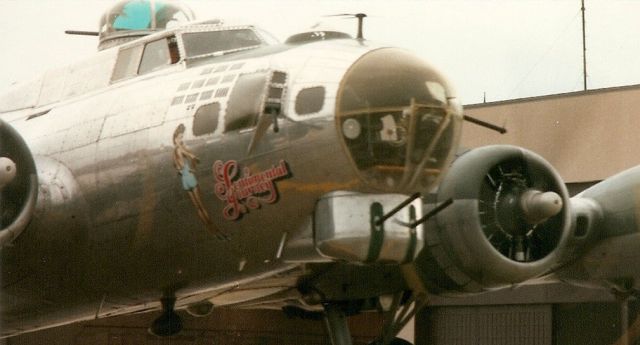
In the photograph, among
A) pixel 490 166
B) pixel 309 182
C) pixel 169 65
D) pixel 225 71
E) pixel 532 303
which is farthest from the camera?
pixel 532 303

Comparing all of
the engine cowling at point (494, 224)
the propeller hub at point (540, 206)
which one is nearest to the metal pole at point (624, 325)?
the engine cowling at point (494, 224)

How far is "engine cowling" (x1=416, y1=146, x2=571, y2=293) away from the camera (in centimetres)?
1092

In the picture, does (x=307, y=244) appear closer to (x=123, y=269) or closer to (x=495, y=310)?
(x=123, y=269)

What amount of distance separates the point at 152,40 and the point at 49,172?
1457mm

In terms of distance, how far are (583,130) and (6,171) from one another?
1035 centimetres

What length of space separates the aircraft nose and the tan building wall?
27.3 feet

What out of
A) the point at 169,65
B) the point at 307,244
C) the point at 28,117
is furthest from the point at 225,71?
the point at 28,117

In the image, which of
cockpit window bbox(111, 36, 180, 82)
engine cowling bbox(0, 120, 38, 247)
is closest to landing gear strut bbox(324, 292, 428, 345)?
cockpit window bbox(111, 36, 180, 82)

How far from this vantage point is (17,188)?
380 inches

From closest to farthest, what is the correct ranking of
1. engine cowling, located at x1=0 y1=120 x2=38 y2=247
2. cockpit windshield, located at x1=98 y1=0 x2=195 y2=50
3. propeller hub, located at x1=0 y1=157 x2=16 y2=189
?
propeller hub, located at x1=0 y1=157 x2=16 y2=189, engine cowling, located at x1=0 y1=120 x2=38 y2=247, cockpit windshield, located at x1=98 y1=0 x2=195 y2=50

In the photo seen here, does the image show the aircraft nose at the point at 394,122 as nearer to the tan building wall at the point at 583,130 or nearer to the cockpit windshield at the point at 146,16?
the cockpit windshield at the point at 146,16

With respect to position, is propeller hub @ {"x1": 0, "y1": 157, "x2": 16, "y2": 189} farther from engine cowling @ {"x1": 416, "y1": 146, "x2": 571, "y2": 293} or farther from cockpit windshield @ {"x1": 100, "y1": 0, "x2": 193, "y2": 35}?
engine cowling @ {"x1": 416, "y1": 146, "x2": 571, "y2": 293}

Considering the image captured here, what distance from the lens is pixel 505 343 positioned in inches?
740

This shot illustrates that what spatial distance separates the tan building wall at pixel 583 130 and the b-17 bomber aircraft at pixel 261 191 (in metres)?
4.95
